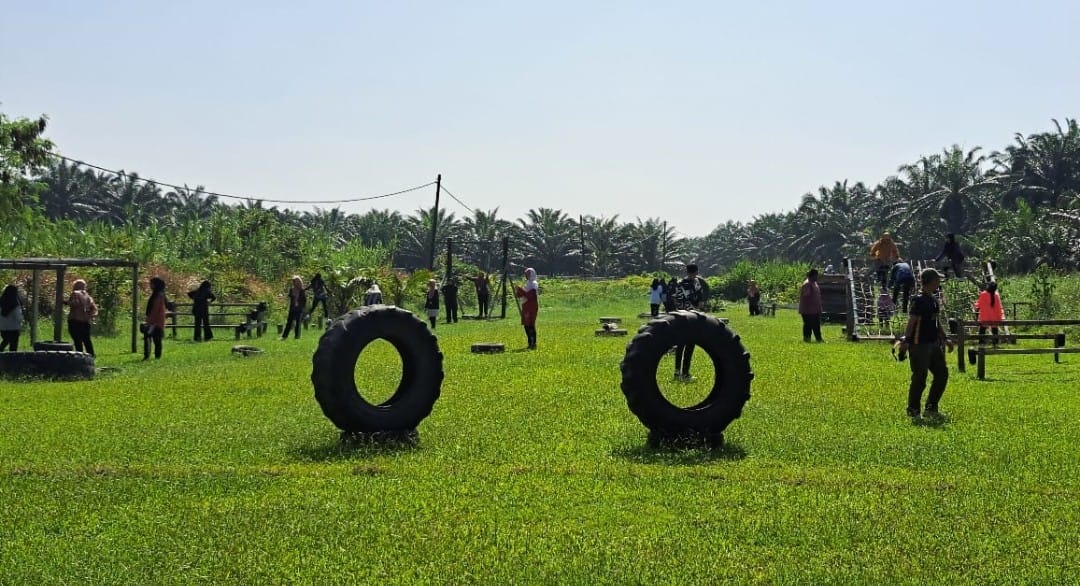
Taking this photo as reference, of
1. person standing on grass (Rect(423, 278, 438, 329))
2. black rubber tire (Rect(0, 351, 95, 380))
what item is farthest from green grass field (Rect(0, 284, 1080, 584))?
person standing on grass (Rect(423, 278, 438, 329))

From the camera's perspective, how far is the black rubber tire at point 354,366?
1045 cm

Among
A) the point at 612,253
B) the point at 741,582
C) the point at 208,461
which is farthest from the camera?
the point at 612,253

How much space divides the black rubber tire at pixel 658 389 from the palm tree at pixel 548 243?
90838mm

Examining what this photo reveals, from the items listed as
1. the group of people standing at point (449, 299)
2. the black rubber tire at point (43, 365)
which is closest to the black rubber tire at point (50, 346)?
the black rubber tire at point (43, 365)

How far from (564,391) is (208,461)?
6.14m

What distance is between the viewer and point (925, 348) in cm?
1269

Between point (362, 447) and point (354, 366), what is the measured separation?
82 centimetres

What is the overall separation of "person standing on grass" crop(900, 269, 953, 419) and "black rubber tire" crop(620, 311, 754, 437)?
2.72m

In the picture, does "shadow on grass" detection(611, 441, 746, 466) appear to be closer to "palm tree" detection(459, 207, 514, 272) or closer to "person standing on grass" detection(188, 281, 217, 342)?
"person standing on grass" detection(188, 281, 217, 342)

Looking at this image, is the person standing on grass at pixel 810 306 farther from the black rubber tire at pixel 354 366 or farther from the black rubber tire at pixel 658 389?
the black rubber tire at pixel 354 366

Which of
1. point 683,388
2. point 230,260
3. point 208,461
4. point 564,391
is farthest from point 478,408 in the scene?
point 230,260

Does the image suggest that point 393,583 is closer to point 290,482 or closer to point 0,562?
point 0,562

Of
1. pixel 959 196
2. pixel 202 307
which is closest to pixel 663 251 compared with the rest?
pixel 959 196

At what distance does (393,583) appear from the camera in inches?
229
